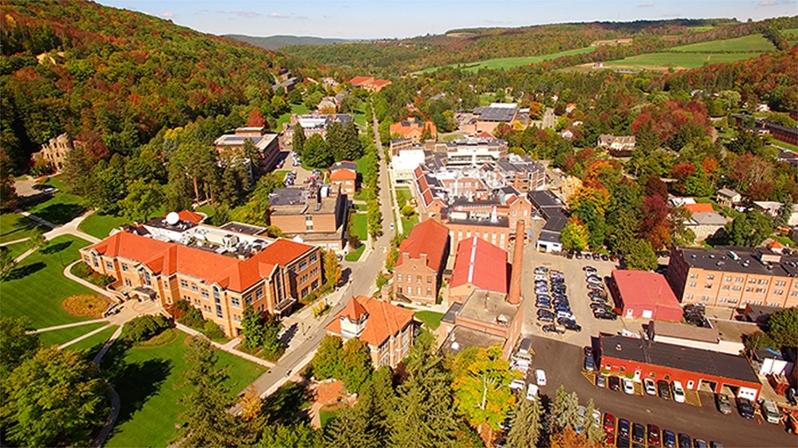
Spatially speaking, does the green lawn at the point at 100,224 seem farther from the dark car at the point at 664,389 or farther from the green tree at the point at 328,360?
the dark car at the point at 664,389

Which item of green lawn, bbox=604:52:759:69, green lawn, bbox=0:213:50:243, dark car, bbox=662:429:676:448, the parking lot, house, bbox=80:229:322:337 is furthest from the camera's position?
green lawn, bbox=604:52:759:69

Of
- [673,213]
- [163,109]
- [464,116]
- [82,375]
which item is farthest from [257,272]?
[464,116]

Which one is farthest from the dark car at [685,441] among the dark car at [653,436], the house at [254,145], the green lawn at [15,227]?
the house at [254,145]

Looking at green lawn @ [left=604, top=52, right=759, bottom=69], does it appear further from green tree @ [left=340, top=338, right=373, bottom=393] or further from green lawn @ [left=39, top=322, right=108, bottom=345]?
green lawn @ [left=39, top=322, right=108, bottom=345]

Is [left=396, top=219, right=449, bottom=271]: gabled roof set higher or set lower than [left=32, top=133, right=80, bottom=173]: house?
lower

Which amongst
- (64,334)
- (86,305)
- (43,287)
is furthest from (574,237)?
(43,287)

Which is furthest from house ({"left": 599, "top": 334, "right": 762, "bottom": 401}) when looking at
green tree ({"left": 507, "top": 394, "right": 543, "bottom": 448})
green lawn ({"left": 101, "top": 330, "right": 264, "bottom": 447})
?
green lawn ({"left": 101, "top": 330, "right": 264, "bottom": 447})
